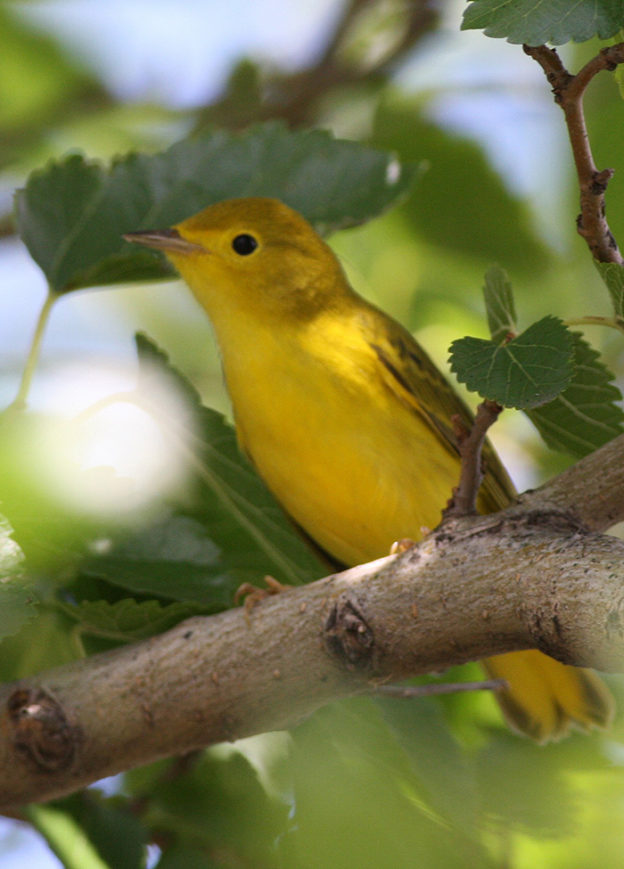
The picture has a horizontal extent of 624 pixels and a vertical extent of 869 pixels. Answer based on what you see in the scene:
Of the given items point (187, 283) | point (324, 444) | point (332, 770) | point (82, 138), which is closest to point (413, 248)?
point (187, 283)

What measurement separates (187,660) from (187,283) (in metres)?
1.59

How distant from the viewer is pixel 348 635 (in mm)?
1829

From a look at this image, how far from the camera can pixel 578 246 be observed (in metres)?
3.30

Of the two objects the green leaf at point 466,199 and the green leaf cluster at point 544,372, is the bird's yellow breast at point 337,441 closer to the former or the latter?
the green leaf at point 466,199

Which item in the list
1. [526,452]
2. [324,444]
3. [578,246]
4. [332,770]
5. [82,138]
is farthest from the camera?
[82,138]

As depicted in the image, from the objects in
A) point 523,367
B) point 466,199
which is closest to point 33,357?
point 523,367

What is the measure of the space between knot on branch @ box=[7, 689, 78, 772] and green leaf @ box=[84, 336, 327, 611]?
29 cm

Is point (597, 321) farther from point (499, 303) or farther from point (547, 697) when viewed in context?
point (547, 697)

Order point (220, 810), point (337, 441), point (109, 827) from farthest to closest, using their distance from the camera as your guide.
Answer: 1. point (337, 441)
2. point (220, 810)
3. point (109, 827)

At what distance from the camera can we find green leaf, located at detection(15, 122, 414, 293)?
258cm

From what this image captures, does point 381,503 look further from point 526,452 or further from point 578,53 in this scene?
point 578,53

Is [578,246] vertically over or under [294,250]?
under

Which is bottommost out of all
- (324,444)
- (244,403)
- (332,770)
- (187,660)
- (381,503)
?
(332,770)

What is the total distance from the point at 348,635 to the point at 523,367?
1.73 feet
